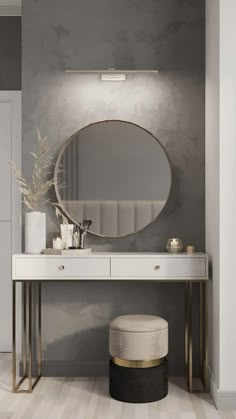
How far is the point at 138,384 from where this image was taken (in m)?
3.30

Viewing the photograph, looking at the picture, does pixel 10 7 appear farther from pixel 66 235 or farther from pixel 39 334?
pixel 39 334

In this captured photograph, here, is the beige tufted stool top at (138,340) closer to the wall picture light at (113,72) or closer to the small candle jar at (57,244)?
the small candle jar at (57,244)

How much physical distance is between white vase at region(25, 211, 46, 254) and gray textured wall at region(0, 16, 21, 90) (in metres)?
1.38

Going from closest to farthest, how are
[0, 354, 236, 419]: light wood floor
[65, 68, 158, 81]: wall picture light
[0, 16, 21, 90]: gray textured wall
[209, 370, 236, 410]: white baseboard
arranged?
[0, 354, 236, 419]: light wood floor → [209, 370, 236, 410]: white baseboard → [65, 68, 158, 81]: wall picture light → [0, 16, 21, 90]: gray textured wall

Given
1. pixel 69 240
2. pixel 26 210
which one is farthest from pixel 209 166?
pixel 26 210

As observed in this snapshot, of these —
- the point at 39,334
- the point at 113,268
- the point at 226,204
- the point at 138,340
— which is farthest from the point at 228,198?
the point at 39,334

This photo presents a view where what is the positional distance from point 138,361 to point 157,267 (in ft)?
1.93

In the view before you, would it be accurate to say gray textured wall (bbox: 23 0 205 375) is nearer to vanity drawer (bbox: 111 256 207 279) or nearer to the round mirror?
the round mirror

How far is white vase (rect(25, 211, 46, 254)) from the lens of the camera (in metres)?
3.62

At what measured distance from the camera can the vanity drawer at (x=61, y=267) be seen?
3.48m

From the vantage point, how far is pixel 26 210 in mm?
3895

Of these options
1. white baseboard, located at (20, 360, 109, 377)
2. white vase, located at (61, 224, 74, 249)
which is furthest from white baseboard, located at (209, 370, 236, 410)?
white vase, located at (61, 224, 74, 249)

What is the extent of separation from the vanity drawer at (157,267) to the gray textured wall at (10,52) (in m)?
1.91

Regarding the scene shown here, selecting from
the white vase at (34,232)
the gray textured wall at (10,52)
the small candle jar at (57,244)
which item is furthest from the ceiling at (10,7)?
the small candle jar at (57,244)
